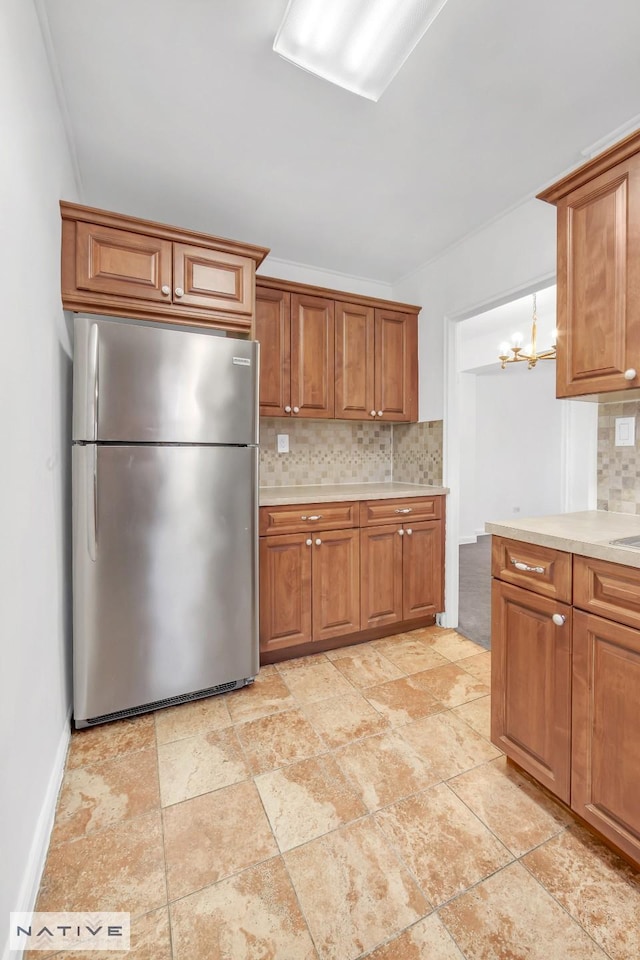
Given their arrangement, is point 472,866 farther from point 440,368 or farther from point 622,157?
point 440,368

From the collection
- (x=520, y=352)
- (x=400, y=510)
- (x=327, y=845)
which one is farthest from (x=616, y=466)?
(x=520, y=352)

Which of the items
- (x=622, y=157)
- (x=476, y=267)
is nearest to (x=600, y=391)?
(x=622, y=157)

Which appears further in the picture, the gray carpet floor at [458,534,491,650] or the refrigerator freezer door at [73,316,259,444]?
the gray carpet floor at [458,534,491,650]

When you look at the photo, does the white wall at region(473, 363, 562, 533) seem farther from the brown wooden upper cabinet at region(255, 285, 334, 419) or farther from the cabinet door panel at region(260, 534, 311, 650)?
the cabinet door panel at region(260, 534, 311, 650)

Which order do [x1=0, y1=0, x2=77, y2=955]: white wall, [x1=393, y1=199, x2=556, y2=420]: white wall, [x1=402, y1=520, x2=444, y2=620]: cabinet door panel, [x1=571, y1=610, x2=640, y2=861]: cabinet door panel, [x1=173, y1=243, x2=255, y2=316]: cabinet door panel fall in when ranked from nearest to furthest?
[x1=0, y1=0, x2=77, y2=955]: white wall → [x1=571, y1=610, x2=640, y2=861]: cabinet door panel → [x1=173, y1=243, x2=255, y2=316]: cabinet door panel → [x1=393, y1=199, x2=556, y2=420]: white wall → [x1=402, y1=520, x2=444, y2=620]: cabinet door panel

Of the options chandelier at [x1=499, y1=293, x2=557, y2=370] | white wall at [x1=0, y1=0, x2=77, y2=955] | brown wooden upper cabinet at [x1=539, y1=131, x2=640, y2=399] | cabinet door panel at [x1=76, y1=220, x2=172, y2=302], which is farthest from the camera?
chandelier at [x1=499, y1=293, x2=557, y2=370]

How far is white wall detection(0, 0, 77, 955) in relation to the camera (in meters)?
1.02

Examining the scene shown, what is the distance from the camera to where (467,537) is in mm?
5734

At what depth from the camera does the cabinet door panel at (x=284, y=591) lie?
2350 millimetres

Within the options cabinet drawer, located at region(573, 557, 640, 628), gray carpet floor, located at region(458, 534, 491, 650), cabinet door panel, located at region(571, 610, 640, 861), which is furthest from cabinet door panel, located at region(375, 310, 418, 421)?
cabinet door panel, located at region(571, 610, 640, 861)

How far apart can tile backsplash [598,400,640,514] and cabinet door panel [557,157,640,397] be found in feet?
1.14

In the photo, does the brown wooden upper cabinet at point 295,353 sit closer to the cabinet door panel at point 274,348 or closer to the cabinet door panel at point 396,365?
the cabinet door panel at point 274,348

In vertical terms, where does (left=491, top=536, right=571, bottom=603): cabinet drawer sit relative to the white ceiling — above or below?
below

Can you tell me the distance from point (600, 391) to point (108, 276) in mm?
2044
